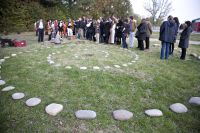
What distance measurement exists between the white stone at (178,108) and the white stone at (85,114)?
1687 mm

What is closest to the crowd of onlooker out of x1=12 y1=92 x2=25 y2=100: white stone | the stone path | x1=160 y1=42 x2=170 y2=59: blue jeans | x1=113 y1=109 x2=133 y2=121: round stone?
x1=160 y1=42 x2=170 y2=59: blue jeans

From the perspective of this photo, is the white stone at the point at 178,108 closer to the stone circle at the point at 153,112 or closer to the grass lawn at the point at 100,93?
the grass lawn at the point at 100,93

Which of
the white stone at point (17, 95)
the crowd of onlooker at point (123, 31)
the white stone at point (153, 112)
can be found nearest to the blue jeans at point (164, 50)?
the crowd of onlooker at point (123, 31)

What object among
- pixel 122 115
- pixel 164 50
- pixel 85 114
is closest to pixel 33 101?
pixel 85 114

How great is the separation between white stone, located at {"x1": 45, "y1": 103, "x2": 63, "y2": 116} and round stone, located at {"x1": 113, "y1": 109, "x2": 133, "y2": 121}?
112 centimetres

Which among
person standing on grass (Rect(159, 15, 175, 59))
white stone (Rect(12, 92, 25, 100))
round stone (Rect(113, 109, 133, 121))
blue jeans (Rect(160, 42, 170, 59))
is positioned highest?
person standing on grass (Rect(159, 15, 175, 59))

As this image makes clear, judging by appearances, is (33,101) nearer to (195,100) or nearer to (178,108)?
(178,108)

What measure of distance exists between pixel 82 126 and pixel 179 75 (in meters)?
4.08

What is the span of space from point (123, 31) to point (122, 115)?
7523 mm

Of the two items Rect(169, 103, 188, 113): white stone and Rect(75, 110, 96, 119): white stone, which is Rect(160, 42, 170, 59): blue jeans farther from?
Rect(75, 110, 96, 119): white stone

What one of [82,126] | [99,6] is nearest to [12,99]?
[82,126]

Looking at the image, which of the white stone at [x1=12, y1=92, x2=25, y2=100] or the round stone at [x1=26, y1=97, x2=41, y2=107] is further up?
the white stone at [x1=12, y1=92, x2=25, y2=100]

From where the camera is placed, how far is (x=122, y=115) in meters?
4.04

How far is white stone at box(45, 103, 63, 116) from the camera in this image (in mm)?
4117
